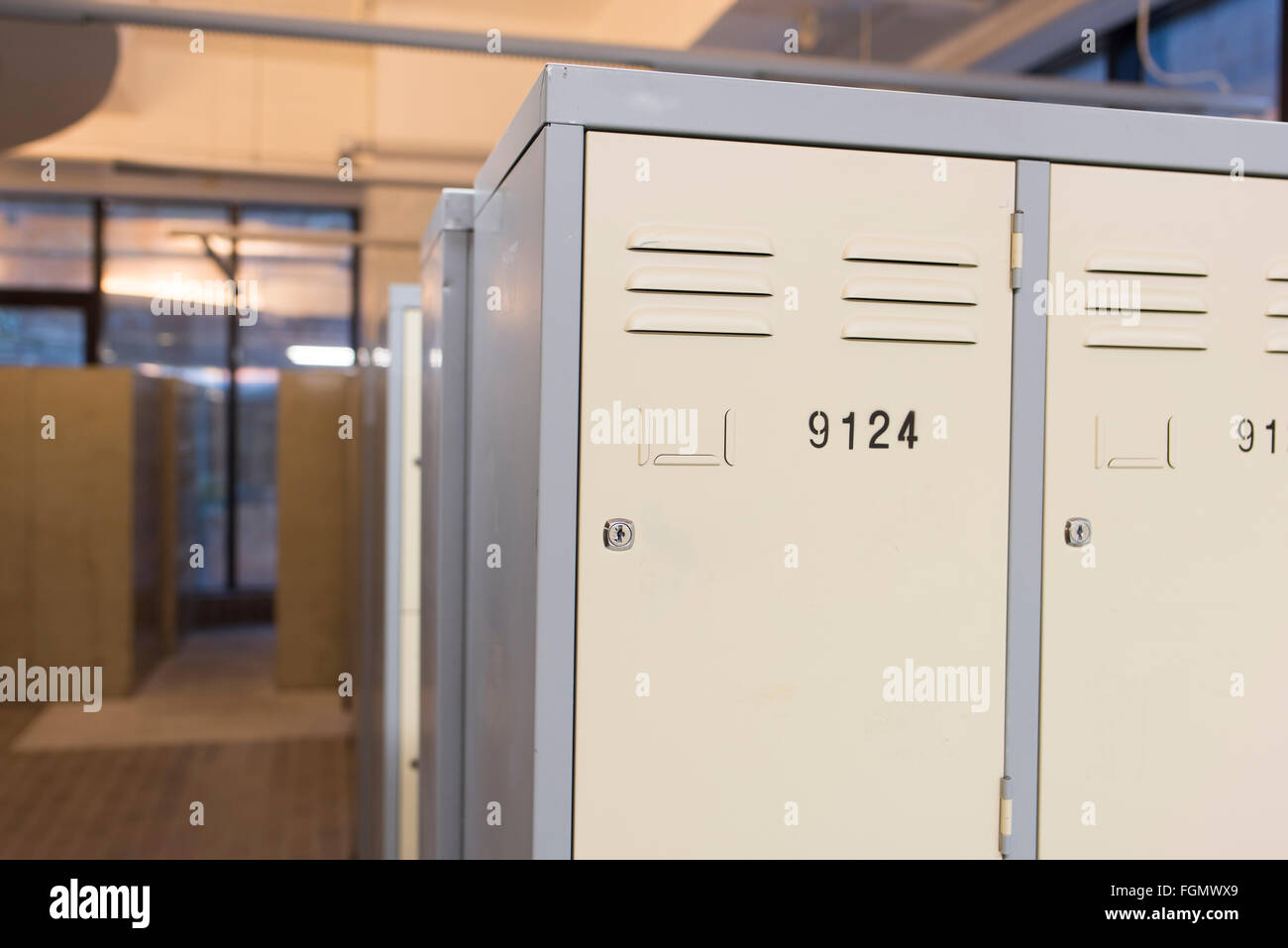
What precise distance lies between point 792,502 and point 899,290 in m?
0.24

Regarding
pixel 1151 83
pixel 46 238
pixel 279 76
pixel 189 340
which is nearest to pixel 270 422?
pixel 189 340

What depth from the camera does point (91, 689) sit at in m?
6.61

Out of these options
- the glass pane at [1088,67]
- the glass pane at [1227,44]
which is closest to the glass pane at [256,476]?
the glass pane at [1088,67]

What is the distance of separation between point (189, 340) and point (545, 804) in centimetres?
835

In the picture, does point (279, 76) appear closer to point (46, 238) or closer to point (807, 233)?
point (46, 238)

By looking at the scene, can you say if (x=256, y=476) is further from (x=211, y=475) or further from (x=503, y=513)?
(x=503, y=513)

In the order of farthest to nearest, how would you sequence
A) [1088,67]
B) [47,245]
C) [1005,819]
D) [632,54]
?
[47,245]
[1088,67]
[632,54]
[1005,819]

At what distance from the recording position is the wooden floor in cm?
415

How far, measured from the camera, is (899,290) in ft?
3.56

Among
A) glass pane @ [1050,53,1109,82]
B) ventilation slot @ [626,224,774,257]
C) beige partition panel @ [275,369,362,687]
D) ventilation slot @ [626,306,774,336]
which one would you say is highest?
glass pane @ [1050,53,1109,82]

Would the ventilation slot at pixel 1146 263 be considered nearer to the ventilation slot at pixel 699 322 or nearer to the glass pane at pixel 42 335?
the ventilation slot at pixel 699 322

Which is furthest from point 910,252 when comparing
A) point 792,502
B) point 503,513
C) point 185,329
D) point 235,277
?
point 185,329

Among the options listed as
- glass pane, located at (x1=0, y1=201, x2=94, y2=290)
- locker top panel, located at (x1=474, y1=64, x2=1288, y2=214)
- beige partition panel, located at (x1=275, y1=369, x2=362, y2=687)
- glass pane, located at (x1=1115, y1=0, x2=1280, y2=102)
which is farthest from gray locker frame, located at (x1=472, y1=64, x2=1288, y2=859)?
glass pane, located at (x1=0, y1=201, x2=94, y2=290)

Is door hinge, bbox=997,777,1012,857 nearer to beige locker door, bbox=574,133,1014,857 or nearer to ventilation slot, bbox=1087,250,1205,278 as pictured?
beige locker door, bbox=574,133,1014,857
